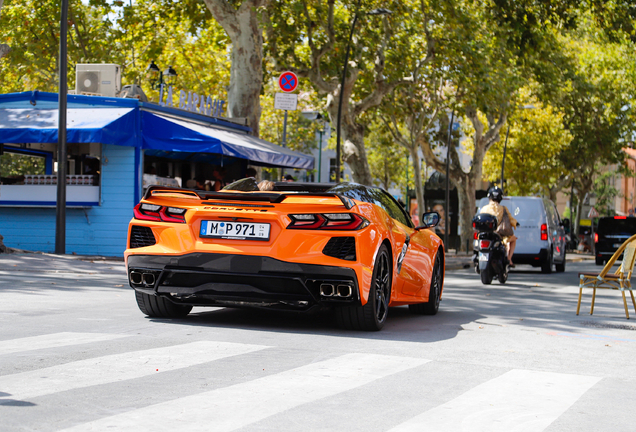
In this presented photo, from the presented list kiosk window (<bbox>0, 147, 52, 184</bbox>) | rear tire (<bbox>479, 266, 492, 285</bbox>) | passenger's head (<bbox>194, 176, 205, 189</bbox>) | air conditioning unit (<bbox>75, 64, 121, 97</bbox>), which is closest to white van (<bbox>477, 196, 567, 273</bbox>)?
rear tire (<bbox>479, 266, 492, 285</bbox>)

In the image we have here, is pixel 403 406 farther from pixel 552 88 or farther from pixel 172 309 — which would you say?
pixel 552 88

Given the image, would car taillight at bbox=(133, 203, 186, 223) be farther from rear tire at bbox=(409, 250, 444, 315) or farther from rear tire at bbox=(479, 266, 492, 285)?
rear tire at bbox=(479, 266, 492, 285)

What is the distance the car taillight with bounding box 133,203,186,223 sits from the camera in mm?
7742

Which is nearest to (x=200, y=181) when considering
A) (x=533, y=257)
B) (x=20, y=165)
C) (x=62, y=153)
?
(x=62, y=153)

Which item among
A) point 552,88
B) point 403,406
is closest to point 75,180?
point 403,406

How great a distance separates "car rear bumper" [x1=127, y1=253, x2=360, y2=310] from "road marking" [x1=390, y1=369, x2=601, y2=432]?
1.84 m

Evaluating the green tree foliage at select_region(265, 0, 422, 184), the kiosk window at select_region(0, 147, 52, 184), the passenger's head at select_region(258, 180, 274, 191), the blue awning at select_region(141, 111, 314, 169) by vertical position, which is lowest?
the passenger's head at select_region(258, 180, 274, 191)

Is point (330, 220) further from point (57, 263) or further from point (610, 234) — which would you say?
point (610, 234)

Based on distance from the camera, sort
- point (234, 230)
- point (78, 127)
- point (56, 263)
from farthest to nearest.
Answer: point (78, 127) < point (56, 263) < point (234, 230)

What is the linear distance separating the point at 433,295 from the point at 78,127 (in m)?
10.4

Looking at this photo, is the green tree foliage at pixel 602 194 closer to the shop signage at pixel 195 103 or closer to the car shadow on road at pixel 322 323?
the shop signage at pixel 195 103

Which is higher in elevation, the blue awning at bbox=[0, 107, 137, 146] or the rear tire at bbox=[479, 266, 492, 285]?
the blue awning at bbox=[0, 107, 137, 146]

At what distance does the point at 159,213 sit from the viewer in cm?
786

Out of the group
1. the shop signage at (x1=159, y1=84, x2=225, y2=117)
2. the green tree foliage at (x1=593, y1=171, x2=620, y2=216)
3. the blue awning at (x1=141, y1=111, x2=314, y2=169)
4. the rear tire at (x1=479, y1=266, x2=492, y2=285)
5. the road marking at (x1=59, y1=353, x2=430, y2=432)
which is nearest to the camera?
the road marking at (x1=59, y1=353, x2=430, y2=432)
